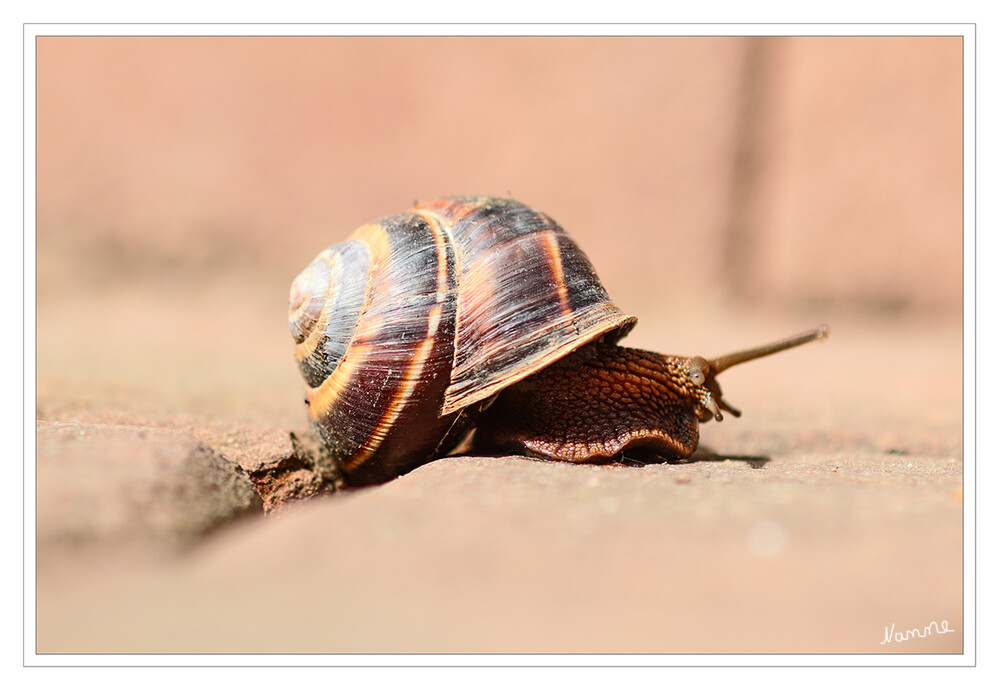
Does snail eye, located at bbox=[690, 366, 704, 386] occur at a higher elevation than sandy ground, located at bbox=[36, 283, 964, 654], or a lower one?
higher

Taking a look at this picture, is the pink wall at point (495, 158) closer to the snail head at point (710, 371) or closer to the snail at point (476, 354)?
the snail head at point (710, 371)

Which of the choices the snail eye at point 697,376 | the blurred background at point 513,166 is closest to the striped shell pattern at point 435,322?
the snail eye at point 697,376

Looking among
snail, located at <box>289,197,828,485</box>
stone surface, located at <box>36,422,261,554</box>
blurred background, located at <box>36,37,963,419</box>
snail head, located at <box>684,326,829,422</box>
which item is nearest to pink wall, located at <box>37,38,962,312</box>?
blurred background, located at <box>36,37,963,419</box>

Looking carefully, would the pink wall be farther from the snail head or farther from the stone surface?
the stone surface

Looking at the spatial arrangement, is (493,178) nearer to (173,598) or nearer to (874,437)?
(874,437)

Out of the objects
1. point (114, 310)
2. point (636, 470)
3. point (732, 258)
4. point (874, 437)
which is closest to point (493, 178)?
point (732, 258)
